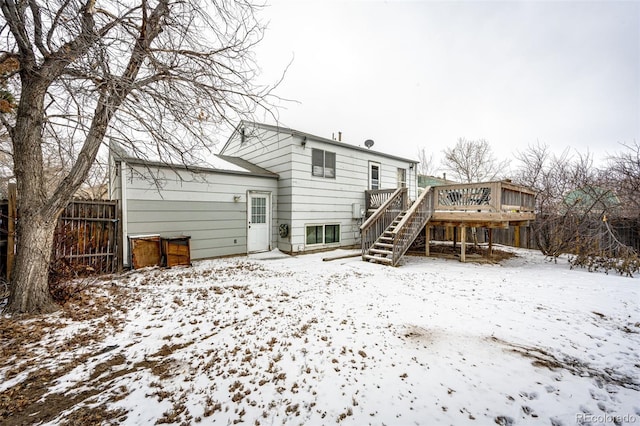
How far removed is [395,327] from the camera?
123 inches

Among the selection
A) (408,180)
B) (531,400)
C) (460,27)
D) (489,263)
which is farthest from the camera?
(408,180)

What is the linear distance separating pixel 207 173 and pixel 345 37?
5759mm

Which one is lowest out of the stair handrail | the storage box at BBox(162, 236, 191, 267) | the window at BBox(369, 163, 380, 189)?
the storage box at BBox(162, 236, 191, 267)

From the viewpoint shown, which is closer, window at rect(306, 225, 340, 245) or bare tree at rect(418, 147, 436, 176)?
window at rect(306, 225, 340, 245)

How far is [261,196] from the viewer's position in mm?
8641

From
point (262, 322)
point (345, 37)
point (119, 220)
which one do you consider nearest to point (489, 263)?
point (262, 322)

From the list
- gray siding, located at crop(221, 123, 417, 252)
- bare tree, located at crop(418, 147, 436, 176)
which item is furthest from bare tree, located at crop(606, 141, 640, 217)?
bare tree, located at crop(418, 147, 436, 176)

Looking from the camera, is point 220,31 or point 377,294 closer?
point 220,31

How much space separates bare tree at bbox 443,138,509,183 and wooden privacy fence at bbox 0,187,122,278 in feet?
83.1

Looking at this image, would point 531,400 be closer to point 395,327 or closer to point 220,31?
point 395,327

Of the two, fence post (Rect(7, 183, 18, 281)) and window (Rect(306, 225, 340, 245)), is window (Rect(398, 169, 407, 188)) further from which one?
fence post (Rect(7, 183, 18, 281))

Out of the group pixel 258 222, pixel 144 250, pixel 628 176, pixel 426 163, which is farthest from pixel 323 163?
pixel 426 163

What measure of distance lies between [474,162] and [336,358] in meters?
25.4

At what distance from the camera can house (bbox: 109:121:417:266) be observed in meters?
6.38
